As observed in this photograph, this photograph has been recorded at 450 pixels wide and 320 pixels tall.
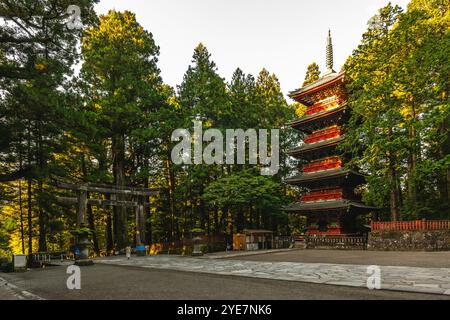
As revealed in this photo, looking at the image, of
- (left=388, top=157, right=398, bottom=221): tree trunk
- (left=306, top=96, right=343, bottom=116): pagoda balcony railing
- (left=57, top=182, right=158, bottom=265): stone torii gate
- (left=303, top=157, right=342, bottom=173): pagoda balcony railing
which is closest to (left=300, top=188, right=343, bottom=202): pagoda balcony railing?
(left=303, top=157, right=342, bottom=173): pagoda balcony railing

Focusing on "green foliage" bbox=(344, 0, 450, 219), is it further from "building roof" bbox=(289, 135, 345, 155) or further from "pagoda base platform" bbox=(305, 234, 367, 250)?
"pagoda base platform" bbox=(305, 234, 367, 250)

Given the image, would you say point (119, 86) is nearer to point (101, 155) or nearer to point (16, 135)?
point (101, 155)

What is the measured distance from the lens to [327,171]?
27188 mm

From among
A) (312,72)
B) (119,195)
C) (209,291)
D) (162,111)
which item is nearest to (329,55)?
(312,72)

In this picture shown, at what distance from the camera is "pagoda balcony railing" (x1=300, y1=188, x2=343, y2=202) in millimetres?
26391

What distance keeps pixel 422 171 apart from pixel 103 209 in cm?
2869

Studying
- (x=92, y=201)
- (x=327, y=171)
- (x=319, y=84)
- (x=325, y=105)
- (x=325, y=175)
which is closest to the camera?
(x=92, y=201)

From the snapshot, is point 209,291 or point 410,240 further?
point 410,240

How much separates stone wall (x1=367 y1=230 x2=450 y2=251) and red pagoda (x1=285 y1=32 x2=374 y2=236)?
168 inches

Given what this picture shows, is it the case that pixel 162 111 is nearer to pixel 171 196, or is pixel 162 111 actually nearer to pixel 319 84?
pixel 171 196

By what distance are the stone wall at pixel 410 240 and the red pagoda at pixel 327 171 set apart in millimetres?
4272

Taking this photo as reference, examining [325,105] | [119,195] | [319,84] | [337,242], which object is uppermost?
[319,84]

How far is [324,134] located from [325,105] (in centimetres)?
284
